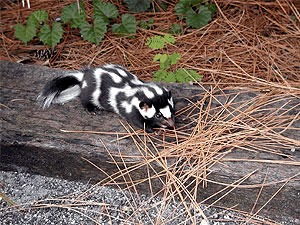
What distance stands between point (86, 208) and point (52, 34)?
5.77ft

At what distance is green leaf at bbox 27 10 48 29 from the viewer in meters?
4.57

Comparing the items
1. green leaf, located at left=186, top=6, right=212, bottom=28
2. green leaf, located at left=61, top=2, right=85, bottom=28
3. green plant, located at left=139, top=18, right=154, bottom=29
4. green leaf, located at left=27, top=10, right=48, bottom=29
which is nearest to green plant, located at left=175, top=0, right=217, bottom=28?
green leaf, located at left=186, top=6, right=212, bottom=28

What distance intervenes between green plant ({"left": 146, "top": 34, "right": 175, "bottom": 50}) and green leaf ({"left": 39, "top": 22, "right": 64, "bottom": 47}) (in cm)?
73

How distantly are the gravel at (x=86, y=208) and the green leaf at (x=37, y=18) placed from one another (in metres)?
1.58

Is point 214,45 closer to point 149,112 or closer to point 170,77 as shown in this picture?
point 170,77

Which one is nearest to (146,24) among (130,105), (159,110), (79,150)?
(130,105)

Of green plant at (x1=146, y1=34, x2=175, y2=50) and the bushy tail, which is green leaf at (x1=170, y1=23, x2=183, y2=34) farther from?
the bushy tail

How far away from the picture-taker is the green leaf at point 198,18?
466 centimetres

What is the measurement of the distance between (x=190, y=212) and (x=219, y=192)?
0.21m

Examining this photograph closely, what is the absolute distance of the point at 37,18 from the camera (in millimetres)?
4586

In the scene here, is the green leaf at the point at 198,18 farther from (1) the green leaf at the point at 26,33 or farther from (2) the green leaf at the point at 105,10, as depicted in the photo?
(1) the green leaf at the point at 26,33

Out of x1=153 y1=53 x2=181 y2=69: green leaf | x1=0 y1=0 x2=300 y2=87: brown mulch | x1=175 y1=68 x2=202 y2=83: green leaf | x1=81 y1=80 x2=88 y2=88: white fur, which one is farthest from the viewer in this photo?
x1=0 y1=0 x2=300 y2=87: brown mulch

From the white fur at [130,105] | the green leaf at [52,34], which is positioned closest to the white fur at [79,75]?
the white fur at [130,105]

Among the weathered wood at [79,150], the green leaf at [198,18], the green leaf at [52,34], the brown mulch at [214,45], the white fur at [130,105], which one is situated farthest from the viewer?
the green leaf at [198,18]
